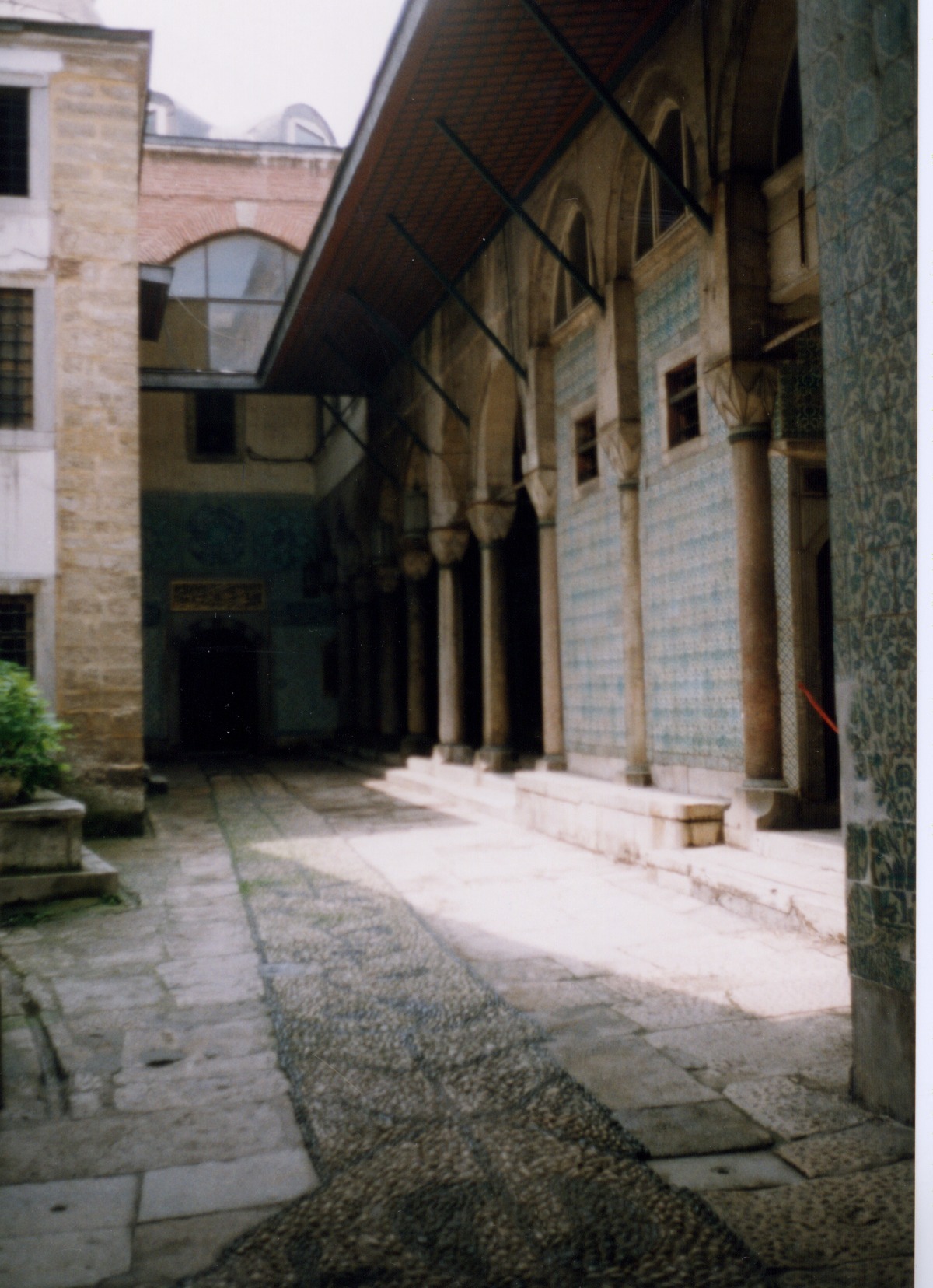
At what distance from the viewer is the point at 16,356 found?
990 cm

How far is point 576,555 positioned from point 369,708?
939cm

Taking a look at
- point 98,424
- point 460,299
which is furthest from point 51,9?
point 460,299

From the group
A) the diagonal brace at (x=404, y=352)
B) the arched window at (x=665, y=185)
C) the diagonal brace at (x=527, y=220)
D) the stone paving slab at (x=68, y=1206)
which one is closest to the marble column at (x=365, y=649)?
the diagonal brace at (x=404, y=352)

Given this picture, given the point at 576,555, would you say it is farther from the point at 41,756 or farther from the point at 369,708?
the point at 369,708

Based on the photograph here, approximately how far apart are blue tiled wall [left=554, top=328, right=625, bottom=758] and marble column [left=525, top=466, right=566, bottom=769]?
0.07 m

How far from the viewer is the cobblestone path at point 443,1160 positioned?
244 centimetres

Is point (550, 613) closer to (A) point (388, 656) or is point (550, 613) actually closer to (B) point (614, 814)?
(B) point (614, 814)

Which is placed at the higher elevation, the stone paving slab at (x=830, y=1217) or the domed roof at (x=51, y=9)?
the domed roof at (x=51, y=9)

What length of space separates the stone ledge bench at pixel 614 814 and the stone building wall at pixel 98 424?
343 centimetres

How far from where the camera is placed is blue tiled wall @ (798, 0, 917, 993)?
2924mm

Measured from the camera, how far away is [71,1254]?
2523 mm

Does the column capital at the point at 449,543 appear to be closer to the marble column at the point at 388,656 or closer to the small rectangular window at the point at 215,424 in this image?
the marble column at the point at 388,656

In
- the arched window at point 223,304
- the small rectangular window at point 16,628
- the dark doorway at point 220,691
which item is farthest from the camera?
the dark doorway at point 220,691

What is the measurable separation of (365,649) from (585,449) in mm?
9731
